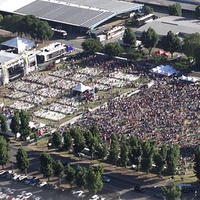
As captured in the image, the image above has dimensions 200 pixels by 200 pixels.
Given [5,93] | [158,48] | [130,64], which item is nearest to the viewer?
[5,93]

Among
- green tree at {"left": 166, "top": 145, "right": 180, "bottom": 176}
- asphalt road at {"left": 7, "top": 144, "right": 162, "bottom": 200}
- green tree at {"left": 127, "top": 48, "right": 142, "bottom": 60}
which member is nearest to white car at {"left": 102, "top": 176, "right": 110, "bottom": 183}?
asphalt road at {"left": 7, "top": 144, "right": 162, "bottom": 200}

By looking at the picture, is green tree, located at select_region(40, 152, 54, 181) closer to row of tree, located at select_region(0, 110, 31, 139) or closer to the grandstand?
row of tree, located at select_region(0, 110, 31, 139)

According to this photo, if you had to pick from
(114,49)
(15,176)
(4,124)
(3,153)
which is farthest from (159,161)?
(114,49)

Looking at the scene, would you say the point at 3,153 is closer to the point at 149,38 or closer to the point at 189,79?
the point at 189,79

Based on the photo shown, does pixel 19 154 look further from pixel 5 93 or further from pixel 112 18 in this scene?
pixel 112 18

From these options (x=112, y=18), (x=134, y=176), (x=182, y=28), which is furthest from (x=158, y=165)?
(x=112, y=18)

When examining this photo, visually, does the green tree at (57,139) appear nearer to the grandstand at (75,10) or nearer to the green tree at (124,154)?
the green tree at (124,154)
